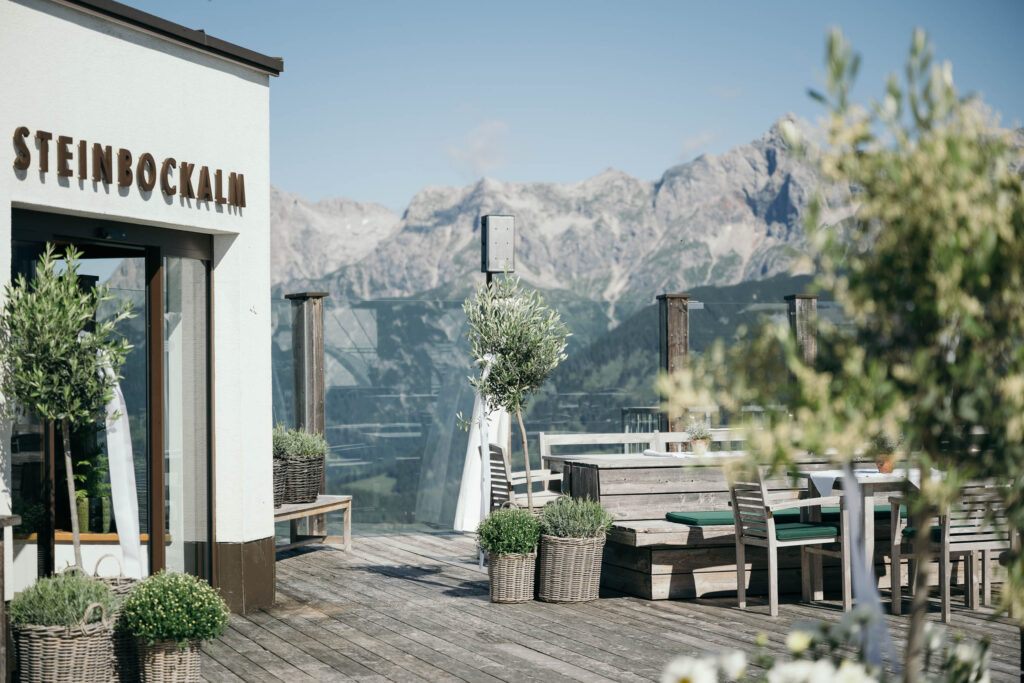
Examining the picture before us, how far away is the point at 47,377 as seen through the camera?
4402mm

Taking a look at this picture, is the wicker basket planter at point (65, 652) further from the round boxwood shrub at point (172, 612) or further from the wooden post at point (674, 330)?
the wooden post at point (674, 330)

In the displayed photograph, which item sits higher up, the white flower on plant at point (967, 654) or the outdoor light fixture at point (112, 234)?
the outdoor light fixture at point (112, 234)

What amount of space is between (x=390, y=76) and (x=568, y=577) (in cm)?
7987

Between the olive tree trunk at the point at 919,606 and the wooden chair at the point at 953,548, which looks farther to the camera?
the wooden chair at the point at 953,548

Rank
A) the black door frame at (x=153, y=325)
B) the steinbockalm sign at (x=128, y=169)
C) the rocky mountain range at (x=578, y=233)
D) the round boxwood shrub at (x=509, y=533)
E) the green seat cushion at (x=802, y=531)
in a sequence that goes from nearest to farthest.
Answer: the steinbockalm sign at (x=128, y=169) → the black door frame at (x=153, y=325) → the green seat cushion at (x=802, y=531) → the round boxwood shrub at (x=509, y=533) → the rocky mountain range at (x=578, y=233)

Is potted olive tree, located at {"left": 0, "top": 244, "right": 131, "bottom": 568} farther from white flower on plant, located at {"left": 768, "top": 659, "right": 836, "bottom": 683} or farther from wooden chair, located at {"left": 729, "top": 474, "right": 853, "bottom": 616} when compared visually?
white flower on plant, located at {"left": 768, "top": 659, "right": 836, "bottom": 683}

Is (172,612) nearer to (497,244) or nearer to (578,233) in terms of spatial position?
(497,244)

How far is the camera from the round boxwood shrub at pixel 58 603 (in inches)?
168

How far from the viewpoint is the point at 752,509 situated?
19.9ft

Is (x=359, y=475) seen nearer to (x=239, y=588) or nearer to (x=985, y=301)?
(x=239, y=588)

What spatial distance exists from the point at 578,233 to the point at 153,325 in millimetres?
129115

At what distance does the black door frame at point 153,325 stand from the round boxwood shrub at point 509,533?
1.57 metres

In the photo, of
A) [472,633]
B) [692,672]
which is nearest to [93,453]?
[472,633]

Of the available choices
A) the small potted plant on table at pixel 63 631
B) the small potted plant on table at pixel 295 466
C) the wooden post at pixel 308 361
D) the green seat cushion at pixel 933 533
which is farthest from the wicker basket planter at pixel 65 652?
the wooden post at pixel 308 361
